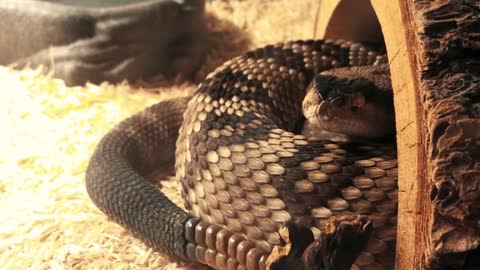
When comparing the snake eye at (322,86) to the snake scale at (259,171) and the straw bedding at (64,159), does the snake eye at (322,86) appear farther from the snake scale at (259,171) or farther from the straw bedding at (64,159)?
the straw bedding at (64,159)

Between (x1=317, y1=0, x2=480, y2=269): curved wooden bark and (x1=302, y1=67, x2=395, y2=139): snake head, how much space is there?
37cm

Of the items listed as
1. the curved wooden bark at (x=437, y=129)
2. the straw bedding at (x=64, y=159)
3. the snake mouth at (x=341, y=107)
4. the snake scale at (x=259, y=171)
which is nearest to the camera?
the curved wooden bark at (x=437, y=129)

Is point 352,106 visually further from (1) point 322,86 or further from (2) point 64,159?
(2) point 64,159

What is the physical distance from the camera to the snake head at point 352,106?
178 cm

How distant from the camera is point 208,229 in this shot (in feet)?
5.69

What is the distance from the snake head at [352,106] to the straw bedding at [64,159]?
1.96 ft

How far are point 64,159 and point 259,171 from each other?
1.14 metres

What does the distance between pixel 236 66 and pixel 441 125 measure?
3.82 feet

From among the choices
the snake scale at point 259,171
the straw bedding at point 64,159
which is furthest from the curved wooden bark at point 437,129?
the straw bedding at point 64,159

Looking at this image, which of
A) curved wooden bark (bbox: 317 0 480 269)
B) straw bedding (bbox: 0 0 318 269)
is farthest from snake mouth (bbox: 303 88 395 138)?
straw bedding (bbox: 0 0 318 269)

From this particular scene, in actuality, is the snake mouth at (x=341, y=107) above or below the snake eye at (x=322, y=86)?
below

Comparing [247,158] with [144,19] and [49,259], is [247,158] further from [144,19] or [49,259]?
[144,19]

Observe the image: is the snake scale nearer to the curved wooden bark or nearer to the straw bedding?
the straw bedding

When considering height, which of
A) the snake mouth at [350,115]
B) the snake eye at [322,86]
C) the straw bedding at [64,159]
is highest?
the snake eye at [322,86]
